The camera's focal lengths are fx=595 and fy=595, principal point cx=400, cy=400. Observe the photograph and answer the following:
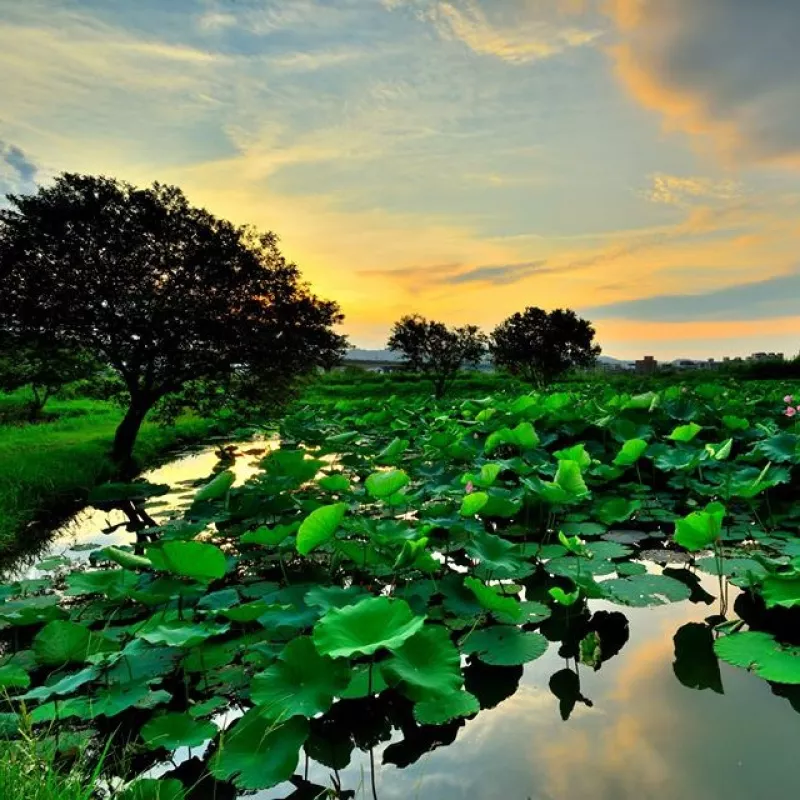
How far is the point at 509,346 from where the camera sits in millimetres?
29766

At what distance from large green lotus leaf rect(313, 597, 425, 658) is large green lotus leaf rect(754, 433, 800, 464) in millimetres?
3850

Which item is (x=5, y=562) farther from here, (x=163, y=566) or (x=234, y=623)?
(x=163, y=566)

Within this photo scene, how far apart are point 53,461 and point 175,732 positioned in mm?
7282

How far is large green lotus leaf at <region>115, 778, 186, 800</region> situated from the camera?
5.32 ft

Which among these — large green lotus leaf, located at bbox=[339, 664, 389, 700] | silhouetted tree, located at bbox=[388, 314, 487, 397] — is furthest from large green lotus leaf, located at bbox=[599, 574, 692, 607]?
silhouetted tree, located at bbox=[388, 314, 487, 397]

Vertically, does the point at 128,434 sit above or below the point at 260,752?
above

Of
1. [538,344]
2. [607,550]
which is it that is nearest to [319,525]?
[607,550]

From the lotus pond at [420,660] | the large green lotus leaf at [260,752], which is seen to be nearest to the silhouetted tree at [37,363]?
the lotus pond at [420,660]

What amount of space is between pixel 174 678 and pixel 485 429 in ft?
15.9

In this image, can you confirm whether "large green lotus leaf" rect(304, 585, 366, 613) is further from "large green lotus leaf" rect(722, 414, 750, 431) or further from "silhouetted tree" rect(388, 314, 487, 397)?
"silhouetted tree" rect(388, 314, 487, 397)

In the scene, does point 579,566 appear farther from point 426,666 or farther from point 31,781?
point 31,781

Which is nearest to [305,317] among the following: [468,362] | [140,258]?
[140,258]

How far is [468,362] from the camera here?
2617 centimetres

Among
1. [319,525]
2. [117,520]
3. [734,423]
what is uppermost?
[734,423]
